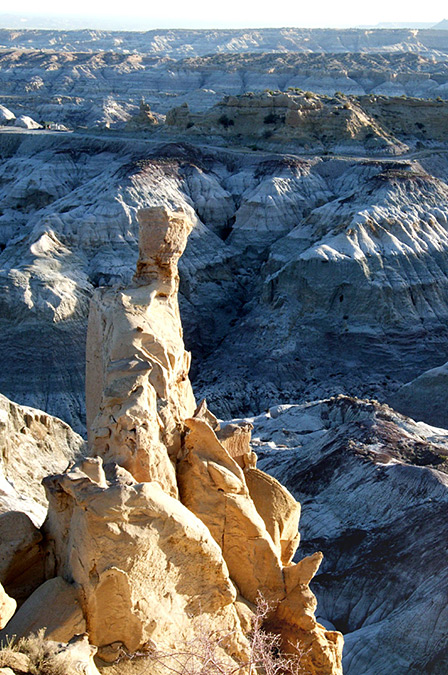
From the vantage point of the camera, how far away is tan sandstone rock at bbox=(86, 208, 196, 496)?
10.3 meters

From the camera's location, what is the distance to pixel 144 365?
38.1 ft

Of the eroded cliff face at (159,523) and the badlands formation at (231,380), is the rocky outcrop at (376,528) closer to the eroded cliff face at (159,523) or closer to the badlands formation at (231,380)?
the badlands formation at (231,380)

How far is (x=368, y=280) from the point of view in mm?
47438

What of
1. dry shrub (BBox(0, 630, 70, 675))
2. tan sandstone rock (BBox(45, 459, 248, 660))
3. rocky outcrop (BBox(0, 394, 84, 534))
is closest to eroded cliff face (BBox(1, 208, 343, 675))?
tan sandstone rock (BBox(45, 459, 248, 660))

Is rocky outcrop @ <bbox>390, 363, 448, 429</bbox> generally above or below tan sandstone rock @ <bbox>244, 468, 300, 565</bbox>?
below

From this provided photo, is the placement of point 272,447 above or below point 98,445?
below

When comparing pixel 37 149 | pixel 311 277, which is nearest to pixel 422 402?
pixel 311 277

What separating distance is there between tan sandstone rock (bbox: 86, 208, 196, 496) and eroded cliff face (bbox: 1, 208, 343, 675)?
21mm

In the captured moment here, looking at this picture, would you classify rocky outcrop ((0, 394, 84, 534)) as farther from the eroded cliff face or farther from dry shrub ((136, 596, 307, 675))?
dry shrub ((136, 596, 307, 675))

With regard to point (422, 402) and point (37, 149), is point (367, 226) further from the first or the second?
point (37, 149)

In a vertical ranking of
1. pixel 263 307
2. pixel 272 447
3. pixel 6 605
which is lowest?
pixel 263 307

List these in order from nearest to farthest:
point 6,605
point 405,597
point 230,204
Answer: point 6,605, point 405,597, point 230,204

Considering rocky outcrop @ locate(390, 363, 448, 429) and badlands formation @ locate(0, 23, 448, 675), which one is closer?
badlands formation @ locate(0, 23, 448, 675)

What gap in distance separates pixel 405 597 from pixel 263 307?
3137cm
